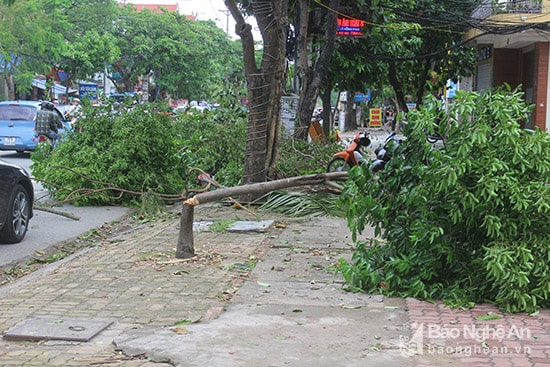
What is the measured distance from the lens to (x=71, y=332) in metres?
5.08

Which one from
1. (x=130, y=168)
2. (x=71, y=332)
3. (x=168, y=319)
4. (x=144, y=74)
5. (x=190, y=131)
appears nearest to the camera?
(x=71, y=332)

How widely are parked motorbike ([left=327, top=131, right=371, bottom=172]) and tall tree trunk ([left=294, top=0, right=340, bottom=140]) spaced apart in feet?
2.99

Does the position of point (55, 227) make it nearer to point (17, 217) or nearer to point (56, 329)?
point (17, 217)

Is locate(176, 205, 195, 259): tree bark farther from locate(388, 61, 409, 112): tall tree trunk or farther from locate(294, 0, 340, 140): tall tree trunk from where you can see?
locate(388, 61, 409, 112): tall tree trunk

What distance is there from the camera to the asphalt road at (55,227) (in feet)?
29.2

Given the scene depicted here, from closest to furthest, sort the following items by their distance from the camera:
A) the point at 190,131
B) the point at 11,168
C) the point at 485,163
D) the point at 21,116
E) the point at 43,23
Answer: the point at 485,163 → the point at 11,168 → the point at 190,131 → the point at 21,116 → the point at 43,23

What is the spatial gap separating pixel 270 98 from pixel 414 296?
20.1 ft

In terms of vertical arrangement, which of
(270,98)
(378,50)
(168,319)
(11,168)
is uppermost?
(378,50)

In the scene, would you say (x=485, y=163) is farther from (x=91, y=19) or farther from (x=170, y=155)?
(x=91, y=19)

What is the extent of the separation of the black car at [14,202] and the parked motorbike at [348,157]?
259 inches

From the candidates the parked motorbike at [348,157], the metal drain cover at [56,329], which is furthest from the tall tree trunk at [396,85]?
the metal drain cover at [56,329]

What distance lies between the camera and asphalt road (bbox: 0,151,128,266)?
29.2 ft

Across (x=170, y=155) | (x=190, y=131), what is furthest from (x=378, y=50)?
(x=170, y=155)

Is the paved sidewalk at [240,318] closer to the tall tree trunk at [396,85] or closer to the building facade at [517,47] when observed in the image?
the building facade at [517,47]
